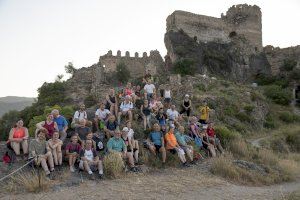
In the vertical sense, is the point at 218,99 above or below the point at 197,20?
below

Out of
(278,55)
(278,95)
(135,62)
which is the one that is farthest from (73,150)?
(278,55)

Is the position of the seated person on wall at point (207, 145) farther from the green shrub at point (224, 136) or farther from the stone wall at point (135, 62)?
the stone wall at point (135, 62)

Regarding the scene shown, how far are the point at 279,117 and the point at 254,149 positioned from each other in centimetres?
1641

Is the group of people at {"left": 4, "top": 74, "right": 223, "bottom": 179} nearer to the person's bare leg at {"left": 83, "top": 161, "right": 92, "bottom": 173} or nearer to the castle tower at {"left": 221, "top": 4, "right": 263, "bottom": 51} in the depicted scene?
the person's bare leg at {"left": 83, "top": 161, "right": 92, "bottom": 173}

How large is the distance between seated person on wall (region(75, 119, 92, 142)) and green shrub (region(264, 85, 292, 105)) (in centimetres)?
2652

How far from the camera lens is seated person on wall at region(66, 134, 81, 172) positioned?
12812 mm

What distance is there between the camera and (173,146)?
14680 mm

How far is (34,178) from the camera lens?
11609 millimetres

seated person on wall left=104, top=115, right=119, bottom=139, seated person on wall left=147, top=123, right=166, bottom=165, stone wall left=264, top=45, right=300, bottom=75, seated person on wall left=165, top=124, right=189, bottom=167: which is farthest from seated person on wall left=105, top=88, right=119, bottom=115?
stone wall left=264, top=45, right=300, bottom=75

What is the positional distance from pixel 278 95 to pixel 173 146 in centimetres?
2550

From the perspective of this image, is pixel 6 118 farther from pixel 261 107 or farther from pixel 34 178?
pixel 34 178

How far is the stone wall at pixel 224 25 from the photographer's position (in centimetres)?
4400

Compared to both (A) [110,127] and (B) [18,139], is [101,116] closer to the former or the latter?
(A) [110,127]

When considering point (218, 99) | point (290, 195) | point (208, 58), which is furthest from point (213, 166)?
point (208, 58)
